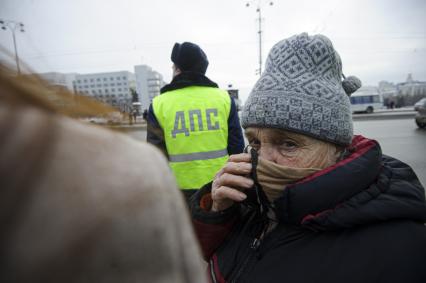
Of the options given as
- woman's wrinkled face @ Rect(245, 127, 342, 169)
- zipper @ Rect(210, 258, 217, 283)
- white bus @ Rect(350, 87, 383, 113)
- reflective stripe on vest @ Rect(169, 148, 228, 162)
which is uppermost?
woman's wrinkled face @ Rect(245, 127, 342, 169)

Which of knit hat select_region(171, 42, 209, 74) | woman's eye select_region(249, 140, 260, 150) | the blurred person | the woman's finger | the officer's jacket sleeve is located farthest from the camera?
knit hat select_region(171, 42, 209, 74)

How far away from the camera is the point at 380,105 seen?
Answer: 1101 inches

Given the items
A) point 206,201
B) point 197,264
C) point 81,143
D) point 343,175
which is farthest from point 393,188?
point 81,143

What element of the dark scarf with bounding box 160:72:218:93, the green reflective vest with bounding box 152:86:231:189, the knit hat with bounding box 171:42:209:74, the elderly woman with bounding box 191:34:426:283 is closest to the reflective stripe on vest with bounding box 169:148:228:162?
the green reflective vest with bounding box 152:86:231:189

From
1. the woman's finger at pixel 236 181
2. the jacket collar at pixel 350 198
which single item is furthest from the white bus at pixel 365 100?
the woman's finger at pixel 236 181

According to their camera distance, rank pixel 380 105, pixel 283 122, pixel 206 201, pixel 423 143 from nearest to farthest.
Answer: pixel 283 122, pixel 206 201, pixel 423 143, pixel 380 105

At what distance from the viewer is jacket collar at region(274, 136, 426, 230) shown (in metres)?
0.93

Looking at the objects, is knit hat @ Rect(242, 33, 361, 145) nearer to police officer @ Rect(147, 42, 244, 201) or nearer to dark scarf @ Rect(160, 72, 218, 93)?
police officer @ Rect(147, 42, 244, 201)

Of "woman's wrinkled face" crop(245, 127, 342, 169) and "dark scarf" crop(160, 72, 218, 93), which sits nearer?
"woman's wrinkled face" crop(245, 127, 342, 169)

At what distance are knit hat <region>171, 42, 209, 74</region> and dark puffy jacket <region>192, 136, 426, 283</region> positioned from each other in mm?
1557

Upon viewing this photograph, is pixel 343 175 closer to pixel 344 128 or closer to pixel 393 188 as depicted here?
pixel 393 188

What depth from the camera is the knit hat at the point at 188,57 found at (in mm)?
2252

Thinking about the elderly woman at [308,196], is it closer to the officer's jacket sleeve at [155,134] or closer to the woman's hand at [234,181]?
the woman's hand at [234,181]

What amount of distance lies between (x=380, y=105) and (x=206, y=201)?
105ft
